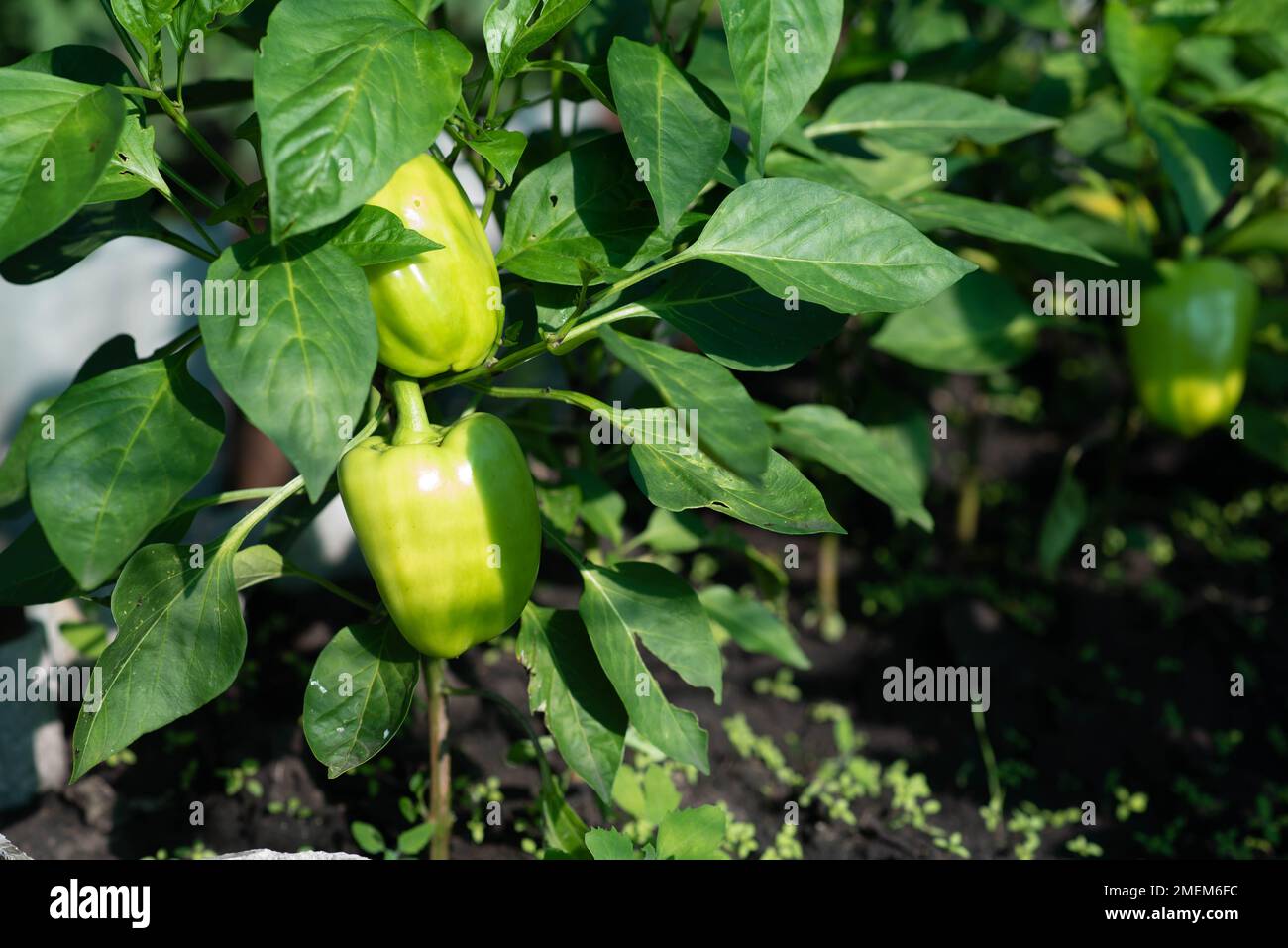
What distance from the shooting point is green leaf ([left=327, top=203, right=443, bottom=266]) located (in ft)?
2.41

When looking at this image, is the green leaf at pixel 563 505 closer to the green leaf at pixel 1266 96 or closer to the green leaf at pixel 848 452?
the green leaf at pixel 848 452

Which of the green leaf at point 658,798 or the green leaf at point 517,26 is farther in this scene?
the green leaf at point 658,798

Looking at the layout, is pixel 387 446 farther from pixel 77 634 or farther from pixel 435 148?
pixel 77 634

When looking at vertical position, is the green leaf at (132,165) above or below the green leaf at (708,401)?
above

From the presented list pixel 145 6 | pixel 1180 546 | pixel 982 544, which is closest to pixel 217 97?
pixel 145 6

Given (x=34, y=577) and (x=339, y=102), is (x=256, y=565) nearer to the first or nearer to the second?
(x=34, y=577)

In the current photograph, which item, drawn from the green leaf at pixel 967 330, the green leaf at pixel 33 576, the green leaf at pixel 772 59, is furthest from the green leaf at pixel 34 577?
the green leaf at pixel 967 330

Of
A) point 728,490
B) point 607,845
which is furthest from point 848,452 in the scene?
point 607,845

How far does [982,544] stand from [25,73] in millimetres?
1564

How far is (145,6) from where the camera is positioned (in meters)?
0.78

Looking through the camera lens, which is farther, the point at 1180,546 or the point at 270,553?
the point at 1180,546

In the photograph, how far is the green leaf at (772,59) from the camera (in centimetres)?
79

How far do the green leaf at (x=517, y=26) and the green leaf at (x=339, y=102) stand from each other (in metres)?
0.05

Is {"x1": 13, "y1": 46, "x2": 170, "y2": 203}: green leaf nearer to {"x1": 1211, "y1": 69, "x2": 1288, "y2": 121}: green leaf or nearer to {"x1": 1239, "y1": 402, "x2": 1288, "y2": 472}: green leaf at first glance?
{"x1": 1211, "y1": 69, "x2": 1288, "y2": 121}: green leaf
